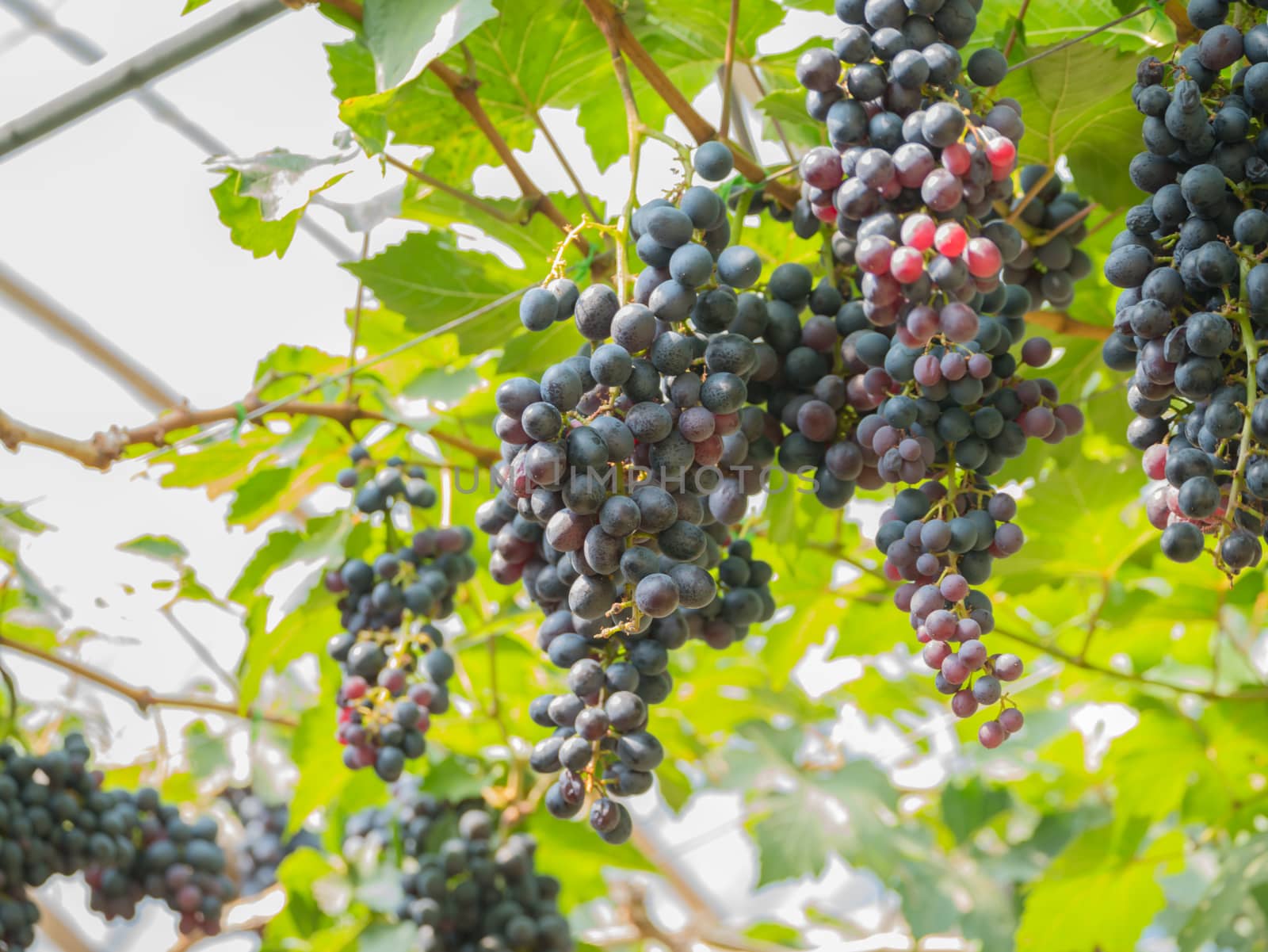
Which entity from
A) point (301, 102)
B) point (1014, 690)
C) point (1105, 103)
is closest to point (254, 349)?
point (301, 102)

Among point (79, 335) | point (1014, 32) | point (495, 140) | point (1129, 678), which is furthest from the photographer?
point (79, 335)

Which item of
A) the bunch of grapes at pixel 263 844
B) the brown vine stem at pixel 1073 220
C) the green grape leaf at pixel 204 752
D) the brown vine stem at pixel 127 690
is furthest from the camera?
the green grape leaf at pixel 204 752

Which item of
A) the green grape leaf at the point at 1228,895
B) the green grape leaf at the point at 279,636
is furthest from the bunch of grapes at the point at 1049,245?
the green grape leaf at the point at 279,636

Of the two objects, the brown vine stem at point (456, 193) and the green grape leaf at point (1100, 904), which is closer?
the brown vine stem at point (456, 193)

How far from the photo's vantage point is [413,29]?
3.14 feet

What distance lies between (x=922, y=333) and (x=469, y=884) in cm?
130

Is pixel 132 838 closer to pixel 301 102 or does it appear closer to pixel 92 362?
pixel 301 102

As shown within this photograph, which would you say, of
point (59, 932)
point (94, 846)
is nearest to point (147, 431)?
point (94, 846)

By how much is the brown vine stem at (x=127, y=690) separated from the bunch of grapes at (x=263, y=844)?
550 mm

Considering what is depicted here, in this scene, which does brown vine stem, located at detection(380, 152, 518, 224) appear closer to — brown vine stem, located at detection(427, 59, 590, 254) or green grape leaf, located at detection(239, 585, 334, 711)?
brown vine stem, located at detection(427, 59, 590, 254)

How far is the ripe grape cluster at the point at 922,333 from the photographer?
803 mm

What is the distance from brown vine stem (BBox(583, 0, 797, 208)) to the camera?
3.51 ft

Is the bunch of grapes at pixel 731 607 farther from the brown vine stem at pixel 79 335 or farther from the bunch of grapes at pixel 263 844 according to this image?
the brown vine stem at pixel 79 335

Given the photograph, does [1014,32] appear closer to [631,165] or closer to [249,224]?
[631,165]
